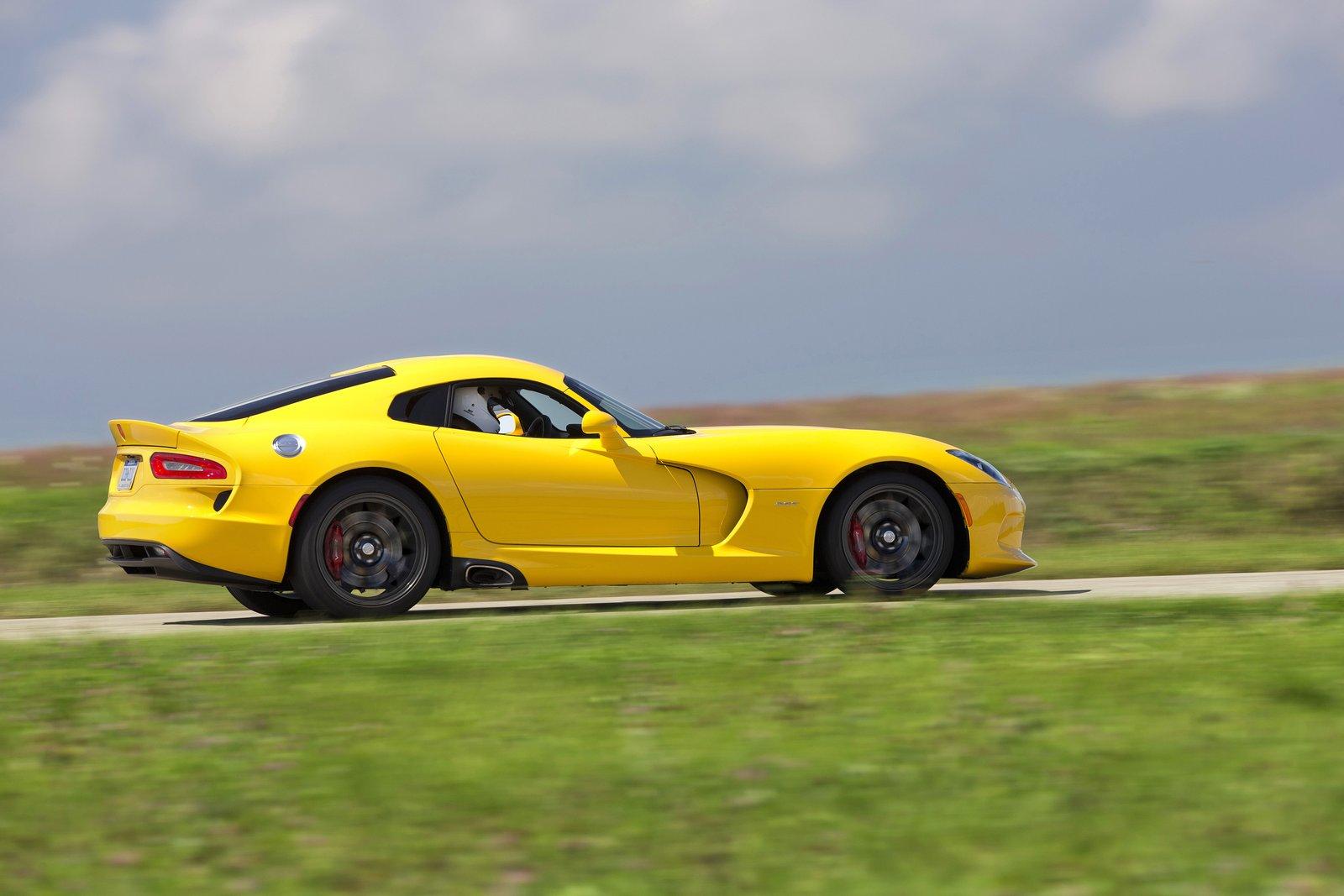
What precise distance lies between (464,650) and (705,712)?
4.87 feet

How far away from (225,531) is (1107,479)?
1088 centimetres

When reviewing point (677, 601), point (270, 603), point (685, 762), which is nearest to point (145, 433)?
point (270, 603)

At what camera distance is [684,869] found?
3715 millimetres

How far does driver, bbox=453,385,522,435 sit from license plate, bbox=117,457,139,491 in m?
1.68

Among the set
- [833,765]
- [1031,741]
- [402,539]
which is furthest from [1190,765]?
[402,539]

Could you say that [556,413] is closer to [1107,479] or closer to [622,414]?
[622,414]

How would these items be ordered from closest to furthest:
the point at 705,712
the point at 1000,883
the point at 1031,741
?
1. the point at 1000,883
2. the point at 1031,741
3. the point at 705,712

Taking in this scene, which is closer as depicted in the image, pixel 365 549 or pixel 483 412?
pixel 365 549

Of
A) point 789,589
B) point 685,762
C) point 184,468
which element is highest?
point 184,468

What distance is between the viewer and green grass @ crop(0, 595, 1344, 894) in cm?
374

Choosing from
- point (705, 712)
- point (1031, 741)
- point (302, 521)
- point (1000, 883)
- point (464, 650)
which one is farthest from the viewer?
point (302, 521)

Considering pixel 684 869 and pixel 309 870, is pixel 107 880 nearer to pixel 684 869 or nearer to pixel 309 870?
pixel 309 870

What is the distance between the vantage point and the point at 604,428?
331 inches

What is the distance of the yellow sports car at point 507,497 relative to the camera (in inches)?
314
